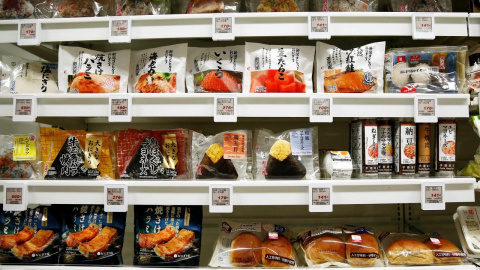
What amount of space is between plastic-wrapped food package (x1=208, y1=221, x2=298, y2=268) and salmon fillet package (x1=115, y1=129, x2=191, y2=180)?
1.11 ft

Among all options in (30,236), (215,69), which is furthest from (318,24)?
(30,236)

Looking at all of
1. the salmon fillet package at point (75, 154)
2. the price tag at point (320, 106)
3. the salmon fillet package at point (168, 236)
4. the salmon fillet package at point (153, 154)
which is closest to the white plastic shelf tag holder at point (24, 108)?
the salmon fillet package at point (75, 154)

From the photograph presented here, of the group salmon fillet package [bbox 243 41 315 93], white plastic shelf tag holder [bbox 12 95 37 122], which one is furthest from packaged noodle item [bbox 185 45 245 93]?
white plastic shelf tag holder [bbox 12 95 37 122]

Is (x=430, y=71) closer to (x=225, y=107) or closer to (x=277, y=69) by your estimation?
(x=277, y=69)

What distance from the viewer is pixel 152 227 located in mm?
1432

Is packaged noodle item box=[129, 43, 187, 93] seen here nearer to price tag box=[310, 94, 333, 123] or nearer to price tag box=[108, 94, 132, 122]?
price tag box=[108, 94, 132, 122]

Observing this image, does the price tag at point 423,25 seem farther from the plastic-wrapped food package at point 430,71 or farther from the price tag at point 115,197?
the price tag at point 115,197

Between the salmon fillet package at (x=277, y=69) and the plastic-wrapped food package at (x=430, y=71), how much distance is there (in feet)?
1.24

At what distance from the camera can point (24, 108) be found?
4.45 feet

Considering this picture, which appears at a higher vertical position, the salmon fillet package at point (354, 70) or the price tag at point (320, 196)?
the salmon fillet package at point (354, 70)

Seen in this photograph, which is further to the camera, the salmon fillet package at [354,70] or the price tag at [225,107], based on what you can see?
the salmon fillet package at [354,70]

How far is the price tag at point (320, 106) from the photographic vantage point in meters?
1.31

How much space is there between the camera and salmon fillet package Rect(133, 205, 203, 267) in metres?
1.38

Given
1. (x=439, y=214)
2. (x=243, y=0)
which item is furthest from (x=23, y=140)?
(x=439, y=214)
